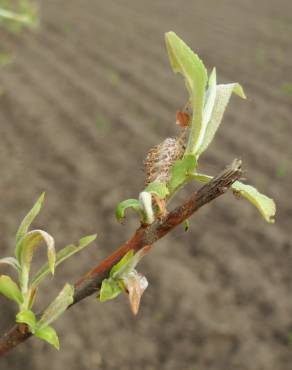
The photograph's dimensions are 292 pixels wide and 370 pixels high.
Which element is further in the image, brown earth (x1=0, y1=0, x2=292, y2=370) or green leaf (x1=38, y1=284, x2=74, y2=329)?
brown earth (x1=0, y1=0, x2=292, y2=370)

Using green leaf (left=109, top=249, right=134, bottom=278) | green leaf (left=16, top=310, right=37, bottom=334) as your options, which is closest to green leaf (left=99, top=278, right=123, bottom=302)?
green leaf (left=109, top=249, right=134, bottom=278)

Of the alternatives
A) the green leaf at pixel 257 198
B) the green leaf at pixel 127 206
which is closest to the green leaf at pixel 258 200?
the green leaf at pixel 257 198

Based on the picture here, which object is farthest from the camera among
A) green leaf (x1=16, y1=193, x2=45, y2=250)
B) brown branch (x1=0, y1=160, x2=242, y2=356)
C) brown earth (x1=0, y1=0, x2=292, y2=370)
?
brown earth (x1=0, y1=0, x2=292, y2=370)

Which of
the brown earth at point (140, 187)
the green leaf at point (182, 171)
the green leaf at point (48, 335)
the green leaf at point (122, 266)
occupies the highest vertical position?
the green leaf at point (182, 171)

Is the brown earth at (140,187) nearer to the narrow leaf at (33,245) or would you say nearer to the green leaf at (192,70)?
the narrow leaf at (33,245)

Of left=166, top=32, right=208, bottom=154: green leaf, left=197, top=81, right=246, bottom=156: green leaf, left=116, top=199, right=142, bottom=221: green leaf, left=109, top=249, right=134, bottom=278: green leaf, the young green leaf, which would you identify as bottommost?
left=109, top=249, right=134, bottom=278: green leaf

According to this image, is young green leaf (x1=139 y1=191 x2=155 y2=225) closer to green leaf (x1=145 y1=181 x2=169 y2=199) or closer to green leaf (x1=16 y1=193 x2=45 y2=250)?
green leaf (x1=145 y1=181 x2=169 y2=199)
